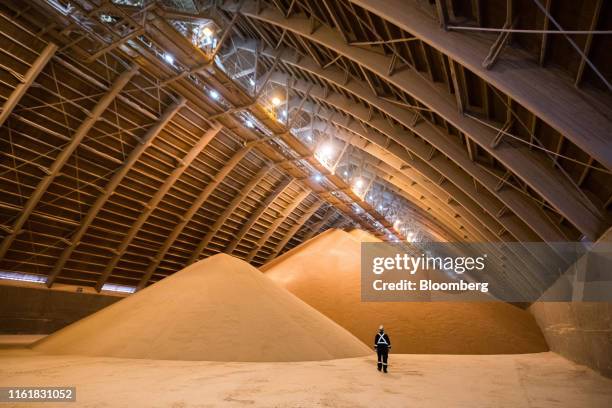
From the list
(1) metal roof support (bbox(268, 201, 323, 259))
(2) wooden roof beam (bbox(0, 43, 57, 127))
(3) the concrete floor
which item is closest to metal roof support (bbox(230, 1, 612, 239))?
(3) the concrete floor

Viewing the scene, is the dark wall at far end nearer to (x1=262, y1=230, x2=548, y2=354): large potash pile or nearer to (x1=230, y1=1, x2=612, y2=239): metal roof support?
(x1=262, y1=230, x2=548, y2=354): large potash pile

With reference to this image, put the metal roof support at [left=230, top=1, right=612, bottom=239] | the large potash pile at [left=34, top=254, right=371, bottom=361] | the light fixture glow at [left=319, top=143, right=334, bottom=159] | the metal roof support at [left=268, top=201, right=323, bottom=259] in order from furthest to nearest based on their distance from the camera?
1. the metal roof support at [left=268, top=201, right=323, bottom=259]
2. the light fixture glow at [left=319, top=143, right=334, bottom=159]
3. the large potash pile at [left=34, top=254, right=371, bottom=361]
4. the metal roof support at [left=230, top=1, right=612, bottom=239]

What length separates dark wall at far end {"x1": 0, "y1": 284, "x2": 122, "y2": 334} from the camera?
18703mm

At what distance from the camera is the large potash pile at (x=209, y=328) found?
11.1 metres

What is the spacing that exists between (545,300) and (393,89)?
35.2 feet

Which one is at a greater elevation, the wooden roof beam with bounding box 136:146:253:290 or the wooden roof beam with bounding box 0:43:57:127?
the wooden roof beam with bounding box 0:43:57:127

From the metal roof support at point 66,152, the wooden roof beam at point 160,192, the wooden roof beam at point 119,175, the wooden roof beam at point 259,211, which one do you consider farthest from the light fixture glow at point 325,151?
the metal roof support at point 66,152

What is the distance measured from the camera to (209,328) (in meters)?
12.0

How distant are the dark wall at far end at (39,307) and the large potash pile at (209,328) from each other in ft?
25.0

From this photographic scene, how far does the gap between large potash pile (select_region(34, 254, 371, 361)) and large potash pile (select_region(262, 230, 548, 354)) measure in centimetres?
532

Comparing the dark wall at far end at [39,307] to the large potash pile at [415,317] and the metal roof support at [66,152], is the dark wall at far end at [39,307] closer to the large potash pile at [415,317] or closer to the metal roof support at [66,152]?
the metal roof support at [66,152]

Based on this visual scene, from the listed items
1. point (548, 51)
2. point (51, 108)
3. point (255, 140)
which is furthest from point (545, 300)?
point (51, 108)

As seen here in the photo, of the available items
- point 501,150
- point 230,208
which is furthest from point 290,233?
point 501,150

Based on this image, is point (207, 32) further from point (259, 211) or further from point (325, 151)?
point (259, 211)
